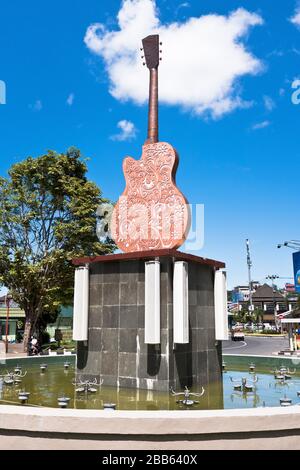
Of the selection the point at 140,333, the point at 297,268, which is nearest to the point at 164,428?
the point at 140,333

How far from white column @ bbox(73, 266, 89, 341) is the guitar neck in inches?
224

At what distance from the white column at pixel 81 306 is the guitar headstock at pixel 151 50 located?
353 inches

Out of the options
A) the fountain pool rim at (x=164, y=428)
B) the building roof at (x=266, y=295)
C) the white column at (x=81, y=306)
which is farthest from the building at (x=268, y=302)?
the fountain pool rim at (x=164, y=428)

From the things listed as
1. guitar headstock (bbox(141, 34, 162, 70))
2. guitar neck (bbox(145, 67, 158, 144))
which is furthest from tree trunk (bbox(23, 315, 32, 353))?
guitar headstock (bbox(141, 34, 162, 70))

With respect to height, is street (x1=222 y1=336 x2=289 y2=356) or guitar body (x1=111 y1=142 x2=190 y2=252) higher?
guitar body (x1=111 y1=142 x2=190 y2=252)

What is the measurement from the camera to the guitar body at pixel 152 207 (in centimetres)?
1538

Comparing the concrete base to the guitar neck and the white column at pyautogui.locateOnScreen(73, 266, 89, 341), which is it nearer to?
the white column at pyautogui.locateOnScreen(73, 266, 89, 341)

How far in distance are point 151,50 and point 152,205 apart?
7.07m

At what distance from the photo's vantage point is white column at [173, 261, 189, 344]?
12945mm

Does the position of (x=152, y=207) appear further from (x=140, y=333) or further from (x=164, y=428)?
(x=164, y=428)

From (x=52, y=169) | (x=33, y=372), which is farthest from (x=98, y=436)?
(x=52, y=169)

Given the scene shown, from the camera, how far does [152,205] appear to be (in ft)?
52.1

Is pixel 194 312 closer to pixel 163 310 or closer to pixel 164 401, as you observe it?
pixel 163 310

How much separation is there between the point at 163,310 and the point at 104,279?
2.69 meters
